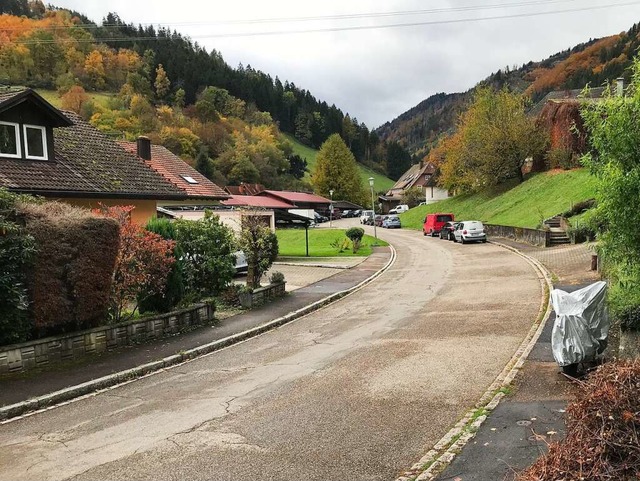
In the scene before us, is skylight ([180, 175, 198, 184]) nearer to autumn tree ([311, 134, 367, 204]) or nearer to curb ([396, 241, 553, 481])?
curb ([396, 241, 553, 481])

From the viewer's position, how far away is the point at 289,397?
782 centimetres

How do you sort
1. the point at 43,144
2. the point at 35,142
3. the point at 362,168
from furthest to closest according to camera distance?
the point at 362,168, the point at 43,144, the point at 35,142

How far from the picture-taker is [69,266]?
32.4 feet

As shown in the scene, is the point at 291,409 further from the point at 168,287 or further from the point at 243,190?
the point at 243,190

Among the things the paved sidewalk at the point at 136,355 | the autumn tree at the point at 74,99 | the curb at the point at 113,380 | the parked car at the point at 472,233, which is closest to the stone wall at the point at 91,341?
the paved sidewalk at the point at 136,355

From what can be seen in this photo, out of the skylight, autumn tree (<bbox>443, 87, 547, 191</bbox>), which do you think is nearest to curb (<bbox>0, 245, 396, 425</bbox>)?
the skylight

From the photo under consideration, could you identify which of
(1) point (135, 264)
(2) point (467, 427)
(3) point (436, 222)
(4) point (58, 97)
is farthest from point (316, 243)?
(4) point (58, 97)

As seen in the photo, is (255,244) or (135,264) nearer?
(135,264)

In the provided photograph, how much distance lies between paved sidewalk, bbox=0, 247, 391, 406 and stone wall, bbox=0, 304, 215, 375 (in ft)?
0.73

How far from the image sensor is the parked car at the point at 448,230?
1535 inches

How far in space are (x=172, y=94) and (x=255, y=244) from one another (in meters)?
115

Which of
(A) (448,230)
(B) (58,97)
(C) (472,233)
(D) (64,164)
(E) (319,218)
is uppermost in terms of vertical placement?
(B) (58,97)

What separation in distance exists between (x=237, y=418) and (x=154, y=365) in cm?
356

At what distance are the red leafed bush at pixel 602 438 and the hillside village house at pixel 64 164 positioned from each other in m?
15.7
